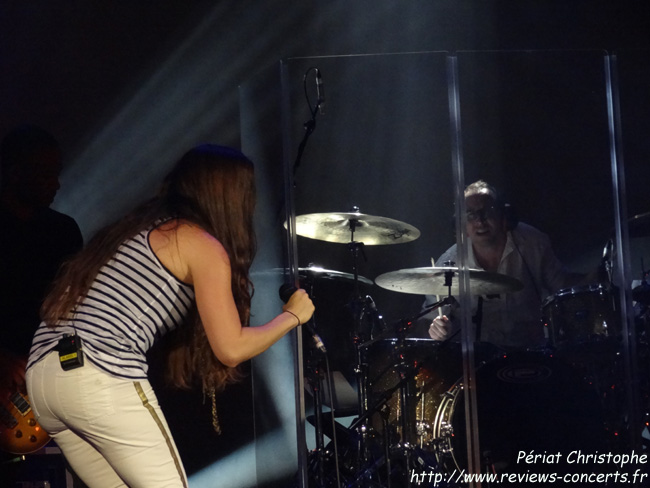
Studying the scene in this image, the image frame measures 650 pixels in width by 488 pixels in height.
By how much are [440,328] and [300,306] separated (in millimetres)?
1338

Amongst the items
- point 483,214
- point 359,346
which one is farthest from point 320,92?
point 359,346

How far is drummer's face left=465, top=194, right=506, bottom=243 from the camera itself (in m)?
Result: 3.55

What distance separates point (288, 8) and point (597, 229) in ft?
7.00

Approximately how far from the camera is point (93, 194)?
4066 mm

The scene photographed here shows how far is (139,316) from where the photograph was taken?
208cm

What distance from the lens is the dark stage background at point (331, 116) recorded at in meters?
3.56

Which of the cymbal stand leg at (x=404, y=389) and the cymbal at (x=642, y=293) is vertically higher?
the cymbal at (x=642, y=293)

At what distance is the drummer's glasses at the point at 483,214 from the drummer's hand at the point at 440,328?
495 mm

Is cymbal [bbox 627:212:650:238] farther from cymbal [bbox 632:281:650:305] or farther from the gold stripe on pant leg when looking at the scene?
the gold stripe on pant leg

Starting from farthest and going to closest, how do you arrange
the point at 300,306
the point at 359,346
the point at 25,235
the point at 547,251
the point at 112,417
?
1. the point at 547,251
2. the point at 359,346
3. the point at 25,235
4. the point at 300,306
5. the point at 112,417

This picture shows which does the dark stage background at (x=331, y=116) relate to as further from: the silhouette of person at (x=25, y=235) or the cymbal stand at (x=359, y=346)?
the silhouette of person at (x=25, y=235)

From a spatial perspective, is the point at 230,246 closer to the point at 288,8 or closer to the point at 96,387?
the point at 96,387

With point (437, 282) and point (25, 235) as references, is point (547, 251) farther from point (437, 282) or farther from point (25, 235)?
point (25, 235)

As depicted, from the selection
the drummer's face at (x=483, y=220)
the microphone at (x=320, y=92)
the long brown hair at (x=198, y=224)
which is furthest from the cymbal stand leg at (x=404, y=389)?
the long brown hair at (x=198, y=224)
